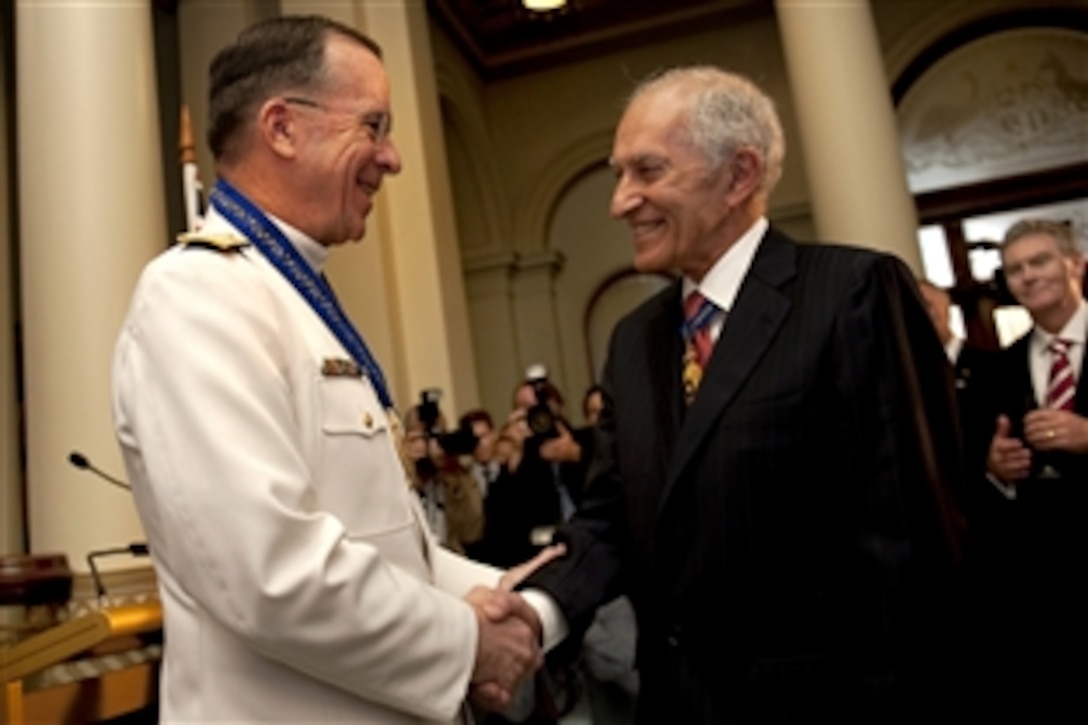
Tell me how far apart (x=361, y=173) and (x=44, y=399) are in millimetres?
2651

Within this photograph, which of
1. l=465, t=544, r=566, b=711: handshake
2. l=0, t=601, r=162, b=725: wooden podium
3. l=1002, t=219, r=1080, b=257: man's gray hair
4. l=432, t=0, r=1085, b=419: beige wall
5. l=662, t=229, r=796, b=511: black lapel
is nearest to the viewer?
l=465, t=544, r=566, b=711: handshake

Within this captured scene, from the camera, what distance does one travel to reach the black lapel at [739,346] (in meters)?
1.73

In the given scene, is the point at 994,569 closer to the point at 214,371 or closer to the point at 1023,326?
the point at 214,371

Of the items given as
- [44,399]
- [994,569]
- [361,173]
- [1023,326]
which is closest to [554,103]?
[1023,326]

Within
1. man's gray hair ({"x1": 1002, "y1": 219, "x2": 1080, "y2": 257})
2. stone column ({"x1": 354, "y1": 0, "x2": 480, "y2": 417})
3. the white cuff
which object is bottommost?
the white cuff

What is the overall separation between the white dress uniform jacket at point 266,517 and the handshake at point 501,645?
2.6 inches

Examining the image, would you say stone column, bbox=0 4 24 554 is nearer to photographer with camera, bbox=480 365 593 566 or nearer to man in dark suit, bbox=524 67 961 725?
photographer with camera, bbox=480 365 593 566

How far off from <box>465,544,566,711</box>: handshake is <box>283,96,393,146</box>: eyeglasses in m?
0.79

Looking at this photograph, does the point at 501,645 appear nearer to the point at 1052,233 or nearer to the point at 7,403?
the point at 1052,233

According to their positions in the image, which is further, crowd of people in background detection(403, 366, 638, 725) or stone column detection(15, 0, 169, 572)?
crowd of people in background detection(403, 366, 638, 725)

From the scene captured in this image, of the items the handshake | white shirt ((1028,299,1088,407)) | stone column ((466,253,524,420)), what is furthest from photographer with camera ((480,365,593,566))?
stone column ((466,253,524,420))

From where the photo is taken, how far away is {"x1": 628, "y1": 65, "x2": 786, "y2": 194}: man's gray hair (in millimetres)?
1906

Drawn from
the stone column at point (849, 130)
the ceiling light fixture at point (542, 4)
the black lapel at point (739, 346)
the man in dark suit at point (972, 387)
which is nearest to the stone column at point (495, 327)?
the ceiling light fixture at point (542, 4)

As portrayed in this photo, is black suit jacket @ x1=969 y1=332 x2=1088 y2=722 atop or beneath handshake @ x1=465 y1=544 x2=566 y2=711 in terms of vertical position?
beneath
